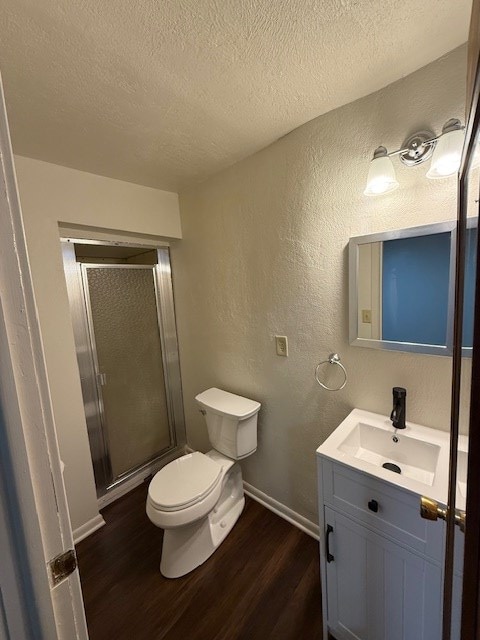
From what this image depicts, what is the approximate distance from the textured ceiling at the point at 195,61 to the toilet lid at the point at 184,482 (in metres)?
1.83

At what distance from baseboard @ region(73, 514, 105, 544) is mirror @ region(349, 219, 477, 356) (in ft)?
6.61

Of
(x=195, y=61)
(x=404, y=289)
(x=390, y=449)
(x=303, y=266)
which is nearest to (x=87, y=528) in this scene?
(x=390, y=449)

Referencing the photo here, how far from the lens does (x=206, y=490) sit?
4.80 ft

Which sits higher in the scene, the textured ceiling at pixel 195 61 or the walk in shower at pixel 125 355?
the textured ceiling at pixel 195 61

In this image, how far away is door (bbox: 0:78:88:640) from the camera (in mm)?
465

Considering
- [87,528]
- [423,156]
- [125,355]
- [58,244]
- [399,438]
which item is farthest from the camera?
[125,355]

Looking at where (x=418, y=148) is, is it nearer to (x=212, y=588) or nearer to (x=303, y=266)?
(x=303, y=266)

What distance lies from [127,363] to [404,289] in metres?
1.97

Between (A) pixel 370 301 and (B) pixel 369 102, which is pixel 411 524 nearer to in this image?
(A) pixel 370 301

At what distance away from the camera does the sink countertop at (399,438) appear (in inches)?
33.6

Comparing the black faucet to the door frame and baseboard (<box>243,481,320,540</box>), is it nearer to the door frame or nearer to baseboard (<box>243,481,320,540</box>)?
the door frame

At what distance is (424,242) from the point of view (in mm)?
1108

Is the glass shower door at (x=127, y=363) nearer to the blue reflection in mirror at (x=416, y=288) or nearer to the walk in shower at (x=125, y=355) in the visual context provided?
the walk in shower at (x=125, y=355)

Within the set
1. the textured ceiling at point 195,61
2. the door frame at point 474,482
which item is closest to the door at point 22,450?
the textured ceiling at point 195,61
